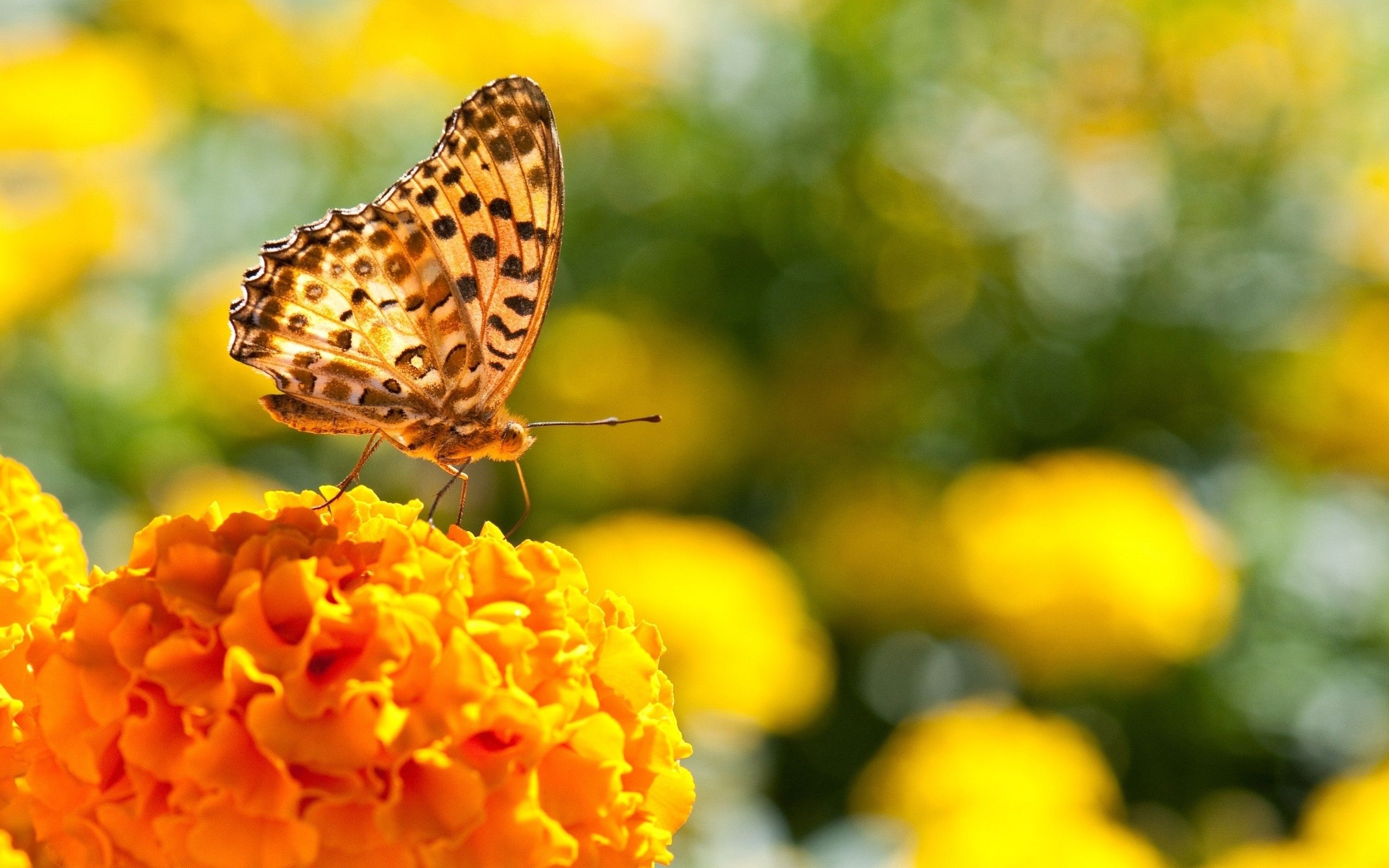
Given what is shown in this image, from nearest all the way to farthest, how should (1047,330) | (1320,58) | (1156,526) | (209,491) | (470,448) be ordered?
(470,448) → (209,491) → (1156,526) → (1047,330) → (1320,58)

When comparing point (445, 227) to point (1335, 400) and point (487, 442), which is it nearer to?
point (487, 442)

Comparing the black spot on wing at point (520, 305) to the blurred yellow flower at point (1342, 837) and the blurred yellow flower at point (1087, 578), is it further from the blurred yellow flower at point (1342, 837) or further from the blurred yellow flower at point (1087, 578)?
the blurred yellow flower at point (1087, 578)

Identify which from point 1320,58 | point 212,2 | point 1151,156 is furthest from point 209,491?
point 1320,58

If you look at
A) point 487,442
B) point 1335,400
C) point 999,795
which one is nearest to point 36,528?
point 487,442

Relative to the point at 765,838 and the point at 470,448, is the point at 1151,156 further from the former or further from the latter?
the point at 470,448

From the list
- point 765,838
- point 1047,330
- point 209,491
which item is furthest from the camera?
point 1047,330

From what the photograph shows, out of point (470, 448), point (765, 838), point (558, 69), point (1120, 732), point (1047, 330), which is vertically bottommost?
point (1120, 732)

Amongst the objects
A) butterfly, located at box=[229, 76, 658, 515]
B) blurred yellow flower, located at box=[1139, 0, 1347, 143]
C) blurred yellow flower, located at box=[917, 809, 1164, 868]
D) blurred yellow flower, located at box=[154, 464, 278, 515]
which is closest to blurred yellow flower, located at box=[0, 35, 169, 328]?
blurred yellow flower, located at box=[154, 464, 278, 515]
